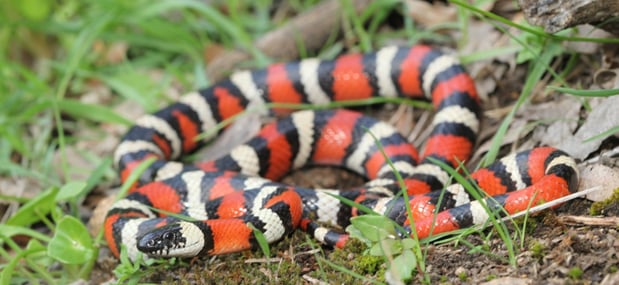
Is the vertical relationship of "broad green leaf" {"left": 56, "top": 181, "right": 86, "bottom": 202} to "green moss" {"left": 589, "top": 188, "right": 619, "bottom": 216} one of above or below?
below

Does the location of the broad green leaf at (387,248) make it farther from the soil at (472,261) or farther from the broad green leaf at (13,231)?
the broad green leaf at (13,231)

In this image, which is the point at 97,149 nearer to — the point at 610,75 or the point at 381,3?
the point at 381,3

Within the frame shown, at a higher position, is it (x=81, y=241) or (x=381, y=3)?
(x=381, y=3)

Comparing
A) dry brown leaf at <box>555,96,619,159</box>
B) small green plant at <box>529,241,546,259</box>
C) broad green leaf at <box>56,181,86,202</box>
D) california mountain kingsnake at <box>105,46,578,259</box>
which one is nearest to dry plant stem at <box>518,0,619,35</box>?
dry brown leaf at <box>555,96,619,159</box>

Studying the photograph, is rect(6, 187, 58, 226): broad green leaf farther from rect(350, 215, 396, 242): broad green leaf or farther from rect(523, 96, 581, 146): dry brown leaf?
rect(523, 96, 581, 146): dry brown leaf

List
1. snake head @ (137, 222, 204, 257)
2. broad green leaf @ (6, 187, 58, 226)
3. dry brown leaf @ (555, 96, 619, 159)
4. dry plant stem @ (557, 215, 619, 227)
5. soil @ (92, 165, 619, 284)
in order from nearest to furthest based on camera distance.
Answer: soil @ (92, 165, 619, 284) → dry plant stem @ (557, 215, 619, 227) → snake head @ (137, 222, 204, 257) → dry brown leaf @ (555, 96, 619, 159) → broad green leaf @ (6, 187, 58, 226)

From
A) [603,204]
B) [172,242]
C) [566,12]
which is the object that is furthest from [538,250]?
[172,242]

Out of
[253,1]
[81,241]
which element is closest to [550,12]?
[81,241]
